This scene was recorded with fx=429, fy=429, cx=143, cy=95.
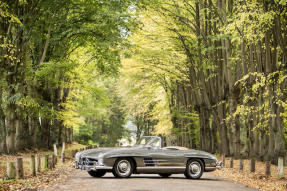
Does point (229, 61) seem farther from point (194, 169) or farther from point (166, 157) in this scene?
point (166, 157)

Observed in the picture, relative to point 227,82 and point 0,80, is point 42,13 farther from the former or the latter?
point 227,82

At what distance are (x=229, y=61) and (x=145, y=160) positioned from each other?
1322 centimetres

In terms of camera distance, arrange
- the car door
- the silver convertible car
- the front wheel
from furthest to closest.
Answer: the front wheel < the car door < the silver convertible car

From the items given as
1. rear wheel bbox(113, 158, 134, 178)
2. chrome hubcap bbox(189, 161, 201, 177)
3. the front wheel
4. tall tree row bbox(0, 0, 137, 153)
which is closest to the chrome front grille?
rear wheel bbox(113, 158, 134, 178)

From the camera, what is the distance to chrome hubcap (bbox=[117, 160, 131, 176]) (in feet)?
43.8

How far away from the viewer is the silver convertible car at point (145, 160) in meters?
13.2

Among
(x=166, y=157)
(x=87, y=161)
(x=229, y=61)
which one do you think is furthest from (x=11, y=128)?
(x=166, y=157)

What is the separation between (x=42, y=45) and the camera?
28.7 meters

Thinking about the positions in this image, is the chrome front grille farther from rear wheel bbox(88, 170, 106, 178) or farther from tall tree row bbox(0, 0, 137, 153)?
tall tree row bbox(0, 0, 137, 153)

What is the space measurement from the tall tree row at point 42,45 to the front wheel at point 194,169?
11.2 meters

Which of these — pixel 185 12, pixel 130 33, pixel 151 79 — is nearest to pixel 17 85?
pixel 130 33

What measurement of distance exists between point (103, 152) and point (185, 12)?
18437 millimetres

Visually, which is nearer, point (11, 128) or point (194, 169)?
point (194, 169)

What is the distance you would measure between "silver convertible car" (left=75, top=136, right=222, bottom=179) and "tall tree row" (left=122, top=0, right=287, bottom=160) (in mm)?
6007
